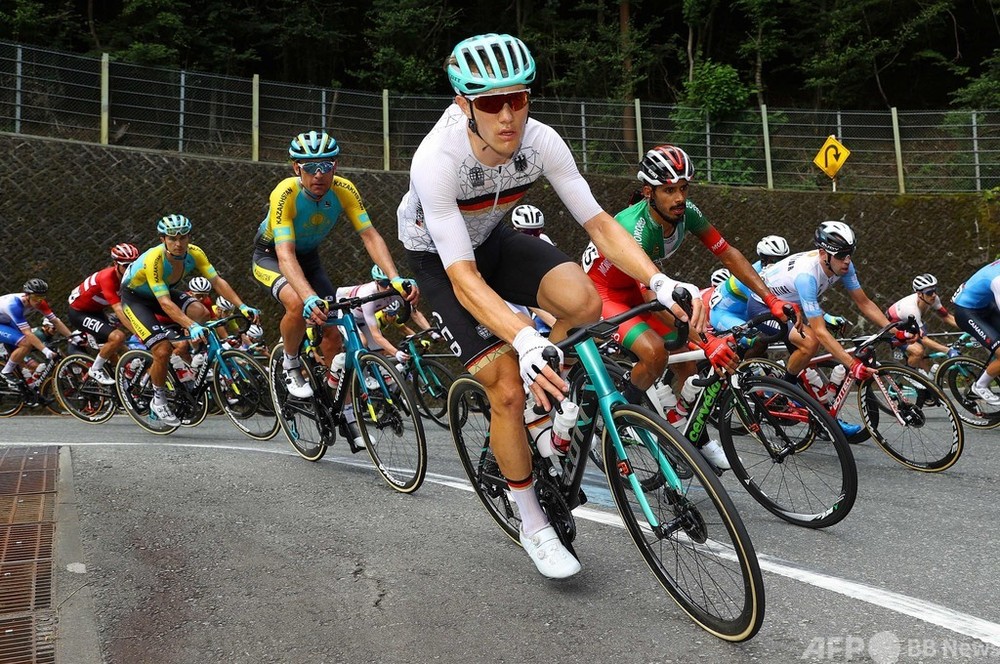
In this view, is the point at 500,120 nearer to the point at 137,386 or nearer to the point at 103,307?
the point at 137,386

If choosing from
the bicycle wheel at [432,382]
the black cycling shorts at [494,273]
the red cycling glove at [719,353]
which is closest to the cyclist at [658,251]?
the red cycling glove at [719,353]

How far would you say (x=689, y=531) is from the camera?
3.44 metres

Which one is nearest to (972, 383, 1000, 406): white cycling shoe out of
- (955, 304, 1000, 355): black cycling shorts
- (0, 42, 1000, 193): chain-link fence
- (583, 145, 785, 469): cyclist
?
(955, 304, 1000, 355): black cycling shorts

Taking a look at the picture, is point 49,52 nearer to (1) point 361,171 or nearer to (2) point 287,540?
(1) point 361,171

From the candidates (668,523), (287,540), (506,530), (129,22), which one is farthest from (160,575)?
(129,22)

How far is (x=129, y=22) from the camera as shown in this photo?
25.2m

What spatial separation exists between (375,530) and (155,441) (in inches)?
199

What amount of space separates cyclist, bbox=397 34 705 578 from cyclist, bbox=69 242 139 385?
27.7 ft

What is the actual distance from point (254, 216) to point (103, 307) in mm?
5796

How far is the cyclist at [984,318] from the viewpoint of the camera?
30.0 feet

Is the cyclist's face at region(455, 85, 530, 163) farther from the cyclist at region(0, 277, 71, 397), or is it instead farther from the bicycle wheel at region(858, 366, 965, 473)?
the cyclist at region(0, 277, 71, 397)

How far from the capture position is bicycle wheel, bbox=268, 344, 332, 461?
23.1ft

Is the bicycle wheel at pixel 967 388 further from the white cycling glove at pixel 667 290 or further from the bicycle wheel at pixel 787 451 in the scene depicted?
the white cycling glove at pixel 667 290

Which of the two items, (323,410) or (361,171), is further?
(361,171)
